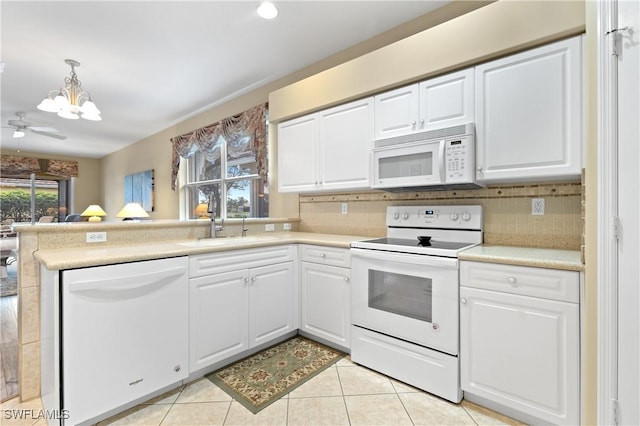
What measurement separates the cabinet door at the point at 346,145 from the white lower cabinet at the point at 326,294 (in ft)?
1.94

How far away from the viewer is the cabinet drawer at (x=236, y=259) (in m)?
1.93

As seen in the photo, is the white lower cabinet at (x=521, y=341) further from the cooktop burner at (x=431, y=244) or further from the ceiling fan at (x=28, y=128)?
the ceiling fan at (x=28, y=128)

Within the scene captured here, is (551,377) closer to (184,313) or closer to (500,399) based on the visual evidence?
Result: (500,399)

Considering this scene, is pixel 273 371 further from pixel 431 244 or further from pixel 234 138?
pixel 234 138

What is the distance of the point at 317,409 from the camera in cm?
172

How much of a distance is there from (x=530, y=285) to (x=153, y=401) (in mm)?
2151

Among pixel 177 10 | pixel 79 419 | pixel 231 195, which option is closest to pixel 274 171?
pixel 231 195

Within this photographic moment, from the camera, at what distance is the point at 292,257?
2539mm

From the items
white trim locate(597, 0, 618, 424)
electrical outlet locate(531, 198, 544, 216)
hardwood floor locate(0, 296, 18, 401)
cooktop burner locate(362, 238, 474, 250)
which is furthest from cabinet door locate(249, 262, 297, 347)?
white trim locate(597, 0, 618, 424)

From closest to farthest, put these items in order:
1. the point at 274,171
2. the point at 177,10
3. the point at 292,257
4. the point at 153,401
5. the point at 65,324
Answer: the point at 65,324 < the point at 153,401 < the point at 177,10 < the point at 292,257 < the point at 274,171

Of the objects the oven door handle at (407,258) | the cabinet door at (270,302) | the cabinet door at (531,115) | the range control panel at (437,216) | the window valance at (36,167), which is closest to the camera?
the cabinet door at (531,115)

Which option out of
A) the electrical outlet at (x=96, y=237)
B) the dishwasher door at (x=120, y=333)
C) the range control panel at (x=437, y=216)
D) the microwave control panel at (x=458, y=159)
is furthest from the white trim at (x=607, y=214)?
the electrical outlet at (x=96, y=237)

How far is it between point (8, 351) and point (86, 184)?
712cm

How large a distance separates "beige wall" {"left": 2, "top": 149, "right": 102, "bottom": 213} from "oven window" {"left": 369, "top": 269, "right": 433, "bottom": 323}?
8841 mm
